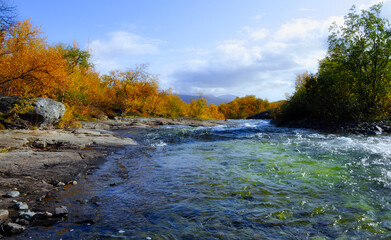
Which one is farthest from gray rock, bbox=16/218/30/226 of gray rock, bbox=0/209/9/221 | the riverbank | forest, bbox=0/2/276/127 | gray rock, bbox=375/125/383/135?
gray rock, bbox=375/125/383/135

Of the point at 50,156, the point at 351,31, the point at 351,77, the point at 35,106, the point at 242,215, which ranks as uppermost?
the point at 351,31

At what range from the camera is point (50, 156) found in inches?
340

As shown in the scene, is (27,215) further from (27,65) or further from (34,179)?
(27,65)

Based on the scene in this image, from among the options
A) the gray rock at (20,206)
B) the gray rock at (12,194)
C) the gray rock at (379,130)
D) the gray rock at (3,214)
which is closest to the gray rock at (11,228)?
the gray rock at (3,214)

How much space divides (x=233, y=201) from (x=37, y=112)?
16.8 m

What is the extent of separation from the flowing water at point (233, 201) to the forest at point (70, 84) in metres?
14.0

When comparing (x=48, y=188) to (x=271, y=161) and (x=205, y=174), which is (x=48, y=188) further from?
(x=271, y=161)

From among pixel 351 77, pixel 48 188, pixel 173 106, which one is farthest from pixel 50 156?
pixel 173 106

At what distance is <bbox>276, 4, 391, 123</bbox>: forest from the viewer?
23344mm

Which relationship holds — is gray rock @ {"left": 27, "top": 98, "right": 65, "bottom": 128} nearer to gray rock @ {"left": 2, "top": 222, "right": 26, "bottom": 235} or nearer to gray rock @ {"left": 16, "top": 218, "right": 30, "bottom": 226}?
gray rock @ {"left": 16, "top": 218, "right": 30, "bottom": 226}

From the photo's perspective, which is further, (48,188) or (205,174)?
(205,174)

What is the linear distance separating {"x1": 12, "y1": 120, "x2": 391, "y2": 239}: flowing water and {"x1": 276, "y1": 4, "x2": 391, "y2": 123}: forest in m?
17.4

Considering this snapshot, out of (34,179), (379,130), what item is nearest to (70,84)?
(34,179)

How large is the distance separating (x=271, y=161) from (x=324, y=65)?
81.7ft
